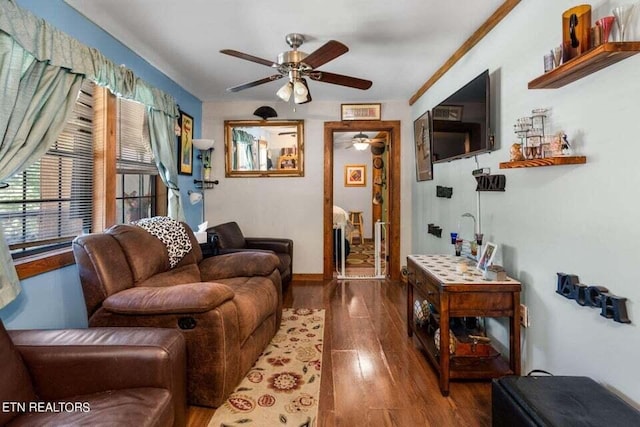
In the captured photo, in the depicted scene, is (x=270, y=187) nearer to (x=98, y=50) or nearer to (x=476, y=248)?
(x=98, y=50)

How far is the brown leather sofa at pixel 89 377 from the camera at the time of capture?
113 cm

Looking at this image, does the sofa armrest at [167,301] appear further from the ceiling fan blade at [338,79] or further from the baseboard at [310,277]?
the baseboard at [310,277]

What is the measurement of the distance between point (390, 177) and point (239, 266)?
2642 mm

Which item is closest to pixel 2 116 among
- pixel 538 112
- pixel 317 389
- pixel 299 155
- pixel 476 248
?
pixel 317 389

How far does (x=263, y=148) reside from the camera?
Result: 182 inches

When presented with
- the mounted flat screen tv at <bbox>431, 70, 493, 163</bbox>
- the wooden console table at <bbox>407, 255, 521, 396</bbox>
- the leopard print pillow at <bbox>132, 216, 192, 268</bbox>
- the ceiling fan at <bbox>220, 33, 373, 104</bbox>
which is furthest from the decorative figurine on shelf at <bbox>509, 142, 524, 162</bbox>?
the leopard print pillow at <bbox>132, 216, 192, 268</bbox>

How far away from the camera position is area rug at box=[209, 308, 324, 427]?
1.72 meters

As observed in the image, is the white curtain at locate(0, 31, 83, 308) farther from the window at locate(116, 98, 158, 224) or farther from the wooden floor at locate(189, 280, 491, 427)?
the wooden floor at locate(189, 280, 491, 427)

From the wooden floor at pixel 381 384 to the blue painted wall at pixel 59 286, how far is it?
3.42 feet

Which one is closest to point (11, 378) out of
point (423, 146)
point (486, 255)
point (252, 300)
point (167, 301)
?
point (167, 301)

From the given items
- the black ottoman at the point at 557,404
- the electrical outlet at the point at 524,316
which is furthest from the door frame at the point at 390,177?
the black ottoman at the point at 557,404

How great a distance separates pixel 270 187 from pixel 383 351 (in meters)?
2.78

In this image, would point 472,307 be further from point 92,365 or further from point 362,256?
point 362,256

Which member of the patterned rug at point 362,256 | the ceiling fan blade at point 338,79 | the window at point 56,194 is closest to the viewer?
the window at point 56,194
